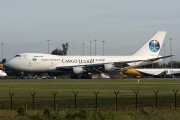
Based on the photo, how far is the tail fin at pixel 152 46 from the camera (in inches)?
4806

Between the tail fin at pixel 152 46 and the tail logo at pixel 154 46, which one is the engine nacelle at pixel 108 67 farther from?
the tail logo at pixel 154 46

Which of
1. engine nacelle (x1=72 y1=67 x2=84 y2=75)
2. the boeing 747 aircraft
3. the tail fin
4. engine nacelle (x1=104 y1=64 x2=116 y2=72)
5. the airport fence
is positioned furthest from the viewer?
the tail fin

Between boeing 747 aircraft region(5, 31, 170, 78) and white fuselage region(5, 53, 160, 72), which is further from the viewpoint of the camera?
boeing 747 aircraft region(5, 31, 170, 78)

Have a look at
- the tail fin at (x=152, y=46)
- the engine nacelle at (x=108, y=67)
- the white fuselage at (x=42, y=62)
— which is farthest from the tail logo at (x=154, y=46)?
the engine nacelle at (x=108, y=67)

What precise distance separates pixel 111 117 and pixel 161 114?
474cm

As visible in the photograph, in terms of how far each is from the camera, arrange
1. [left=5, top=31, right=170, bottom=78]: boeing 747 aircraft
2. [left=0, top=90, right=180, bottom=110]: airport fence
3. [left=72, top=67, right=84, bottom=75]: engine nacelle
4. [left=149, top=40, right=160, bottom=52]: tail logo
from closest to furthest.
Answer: [left=0, top=90, right=180, bottom=110]: airport fence
[left=72, top=67, right=84, bottom=75]: engine nacelle
[left=5, top=31, right=170, bottom=78]: boeing 747 aircraft
[left=149, top=40, right=160, bottom=52]: tail logo

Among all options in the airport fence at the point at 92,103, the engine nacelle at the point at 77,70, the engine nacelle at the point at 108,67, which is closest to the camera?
the airport fence at the point at 92,103

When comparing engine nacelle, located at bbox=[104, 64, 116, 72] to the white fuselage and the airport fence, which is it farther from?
the airport fence

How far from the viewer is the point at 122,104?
1682 inches

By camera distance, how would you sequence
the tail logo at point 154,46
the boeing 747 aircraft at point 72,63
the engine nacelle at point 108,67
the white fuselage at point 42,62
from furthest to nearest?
1. the tail logo at point 154,46
2. the engine nacelle at point 108,67
3. the boeing 747 aircraft at point 72,63
4. the white fuselage at point 42,62

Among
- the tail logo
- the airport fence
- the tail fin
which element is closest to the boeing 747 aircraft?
the tail fin

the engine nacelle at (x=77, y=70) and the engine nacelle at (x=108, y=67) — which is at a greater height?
the engine nacelle at (x=108, y=67)

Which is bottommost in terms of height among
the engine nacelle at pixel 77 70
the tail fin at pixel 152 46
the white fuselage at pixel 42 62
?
the engine nacelle at pixel 77 70

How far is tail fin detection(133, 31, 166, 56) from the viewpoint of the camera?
122 meters
